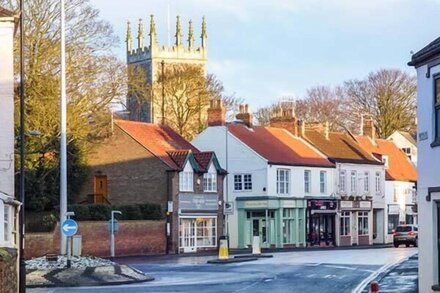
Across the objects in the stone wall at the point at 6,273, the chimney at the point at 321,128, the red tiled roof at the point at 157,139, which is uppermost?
the chimney at the point at 321,128

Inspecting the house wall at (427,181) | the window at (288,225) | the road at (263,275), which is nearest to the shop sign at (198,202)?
the window at (288,225)

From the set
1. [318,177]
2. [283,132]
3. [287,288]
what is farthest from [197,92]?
[287,288]

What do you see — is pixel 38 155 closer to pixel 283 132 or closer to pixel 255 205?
pixel 255 205

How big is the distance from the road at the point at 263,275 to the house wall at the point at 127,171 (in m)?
13.0

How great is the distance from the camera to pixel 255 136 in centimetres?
7081

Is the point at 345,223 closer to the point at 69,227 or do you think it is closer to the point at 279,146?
the point at 279,146

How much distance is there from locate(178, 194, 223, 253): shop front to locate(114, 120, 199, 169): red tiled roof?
9.80 ft

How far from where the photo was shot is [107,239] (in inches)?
2117

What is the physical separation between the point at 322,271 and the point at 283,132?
3875cm

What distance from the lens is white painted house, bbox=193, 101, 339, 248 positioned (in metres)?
67.1

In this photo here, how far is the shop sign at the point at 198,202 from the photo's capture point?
6103 cm

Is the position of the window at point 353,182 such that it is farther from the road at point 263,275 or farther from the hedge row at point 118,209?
the road at point 263,275

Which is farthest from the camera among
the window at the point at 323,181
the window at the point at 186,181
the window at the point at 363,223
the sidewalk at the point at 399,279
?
the window at the point at 363,223

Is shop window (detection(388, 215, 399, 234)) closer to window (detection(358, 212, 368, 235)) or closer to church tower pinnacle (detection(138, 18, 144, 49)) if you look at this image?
window (detection(358, 212, 368, 235))
